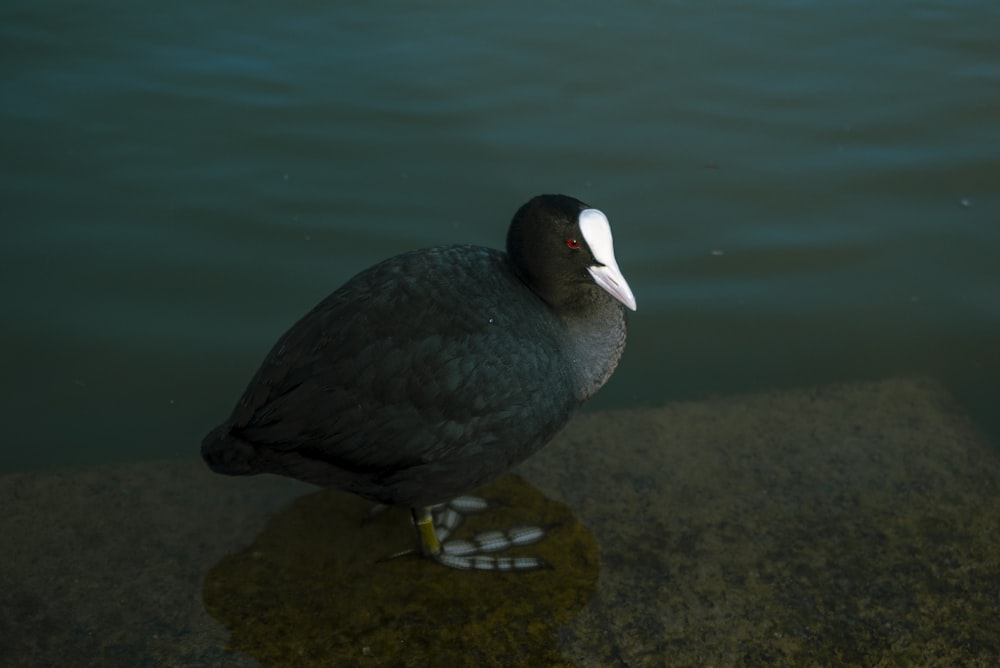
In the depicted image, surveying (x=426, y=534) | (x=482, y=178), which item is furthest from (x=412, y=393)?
(x=482, y=178)

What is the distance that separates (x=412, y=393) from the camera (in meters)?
2.59

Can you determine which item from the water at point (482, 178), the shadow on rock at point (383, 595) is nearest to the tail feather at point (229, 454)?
the shadow on rock at point (383, 595)

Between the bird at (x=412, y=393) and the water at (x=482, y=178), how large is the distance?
90cm

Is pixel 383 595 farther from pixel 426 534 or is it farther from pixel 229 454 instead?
pixel 229 454

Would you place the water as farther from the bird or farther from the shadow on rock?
the bird

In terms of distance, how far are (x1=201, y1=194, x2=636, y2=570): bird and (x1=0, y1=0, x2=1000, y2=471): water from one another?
897 millimetres

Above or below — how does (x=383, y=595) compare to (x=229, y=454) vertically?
below

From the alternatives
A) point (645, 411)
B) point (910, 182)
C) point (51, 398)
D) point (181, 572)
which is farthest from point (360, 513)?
point (910, 182)

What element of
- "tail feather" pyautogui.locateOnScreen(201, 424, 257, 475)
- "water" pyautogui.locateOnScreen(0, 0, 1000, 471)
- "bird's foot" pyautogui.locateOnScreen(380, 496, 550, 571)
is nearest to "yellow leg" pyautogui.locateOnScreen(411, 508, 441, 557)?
"bird's foot" pyautogui.locateOnScreen(380, 496, 550, 571)

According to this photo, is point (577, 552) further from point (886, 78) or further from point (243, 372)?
point (886, 78)

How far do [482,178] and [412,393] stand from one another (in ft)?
7.05

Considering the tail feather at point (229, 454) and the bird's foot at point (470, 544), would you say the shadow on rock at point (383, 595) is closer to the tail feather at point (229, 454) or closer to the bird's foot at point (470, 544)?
the bird's foot at point (470, 544)

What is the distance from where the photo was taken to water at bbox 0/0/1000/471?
3.78 m

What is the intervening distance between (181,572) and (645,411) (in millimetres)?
1480
